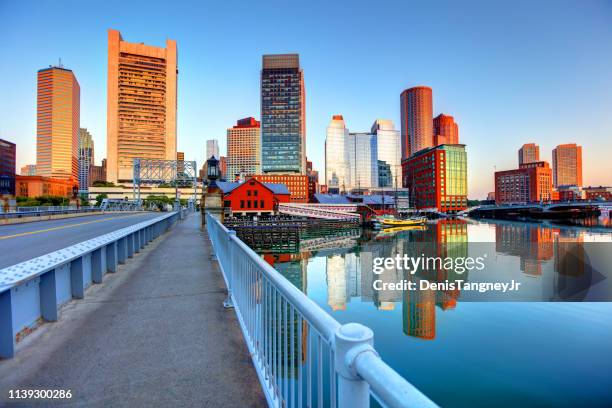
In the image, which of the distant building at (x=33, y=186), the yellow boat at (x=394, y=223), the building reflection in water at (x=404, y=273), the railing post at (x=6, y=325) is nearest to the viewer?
the railing post at (x=6, y=325)

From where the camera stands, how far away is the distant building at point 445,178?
135m

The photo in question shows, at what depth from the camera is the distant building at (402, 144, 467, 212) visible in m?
135

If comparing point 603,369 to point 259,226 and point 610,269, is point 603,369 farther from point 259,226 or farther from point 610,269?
point 259,226

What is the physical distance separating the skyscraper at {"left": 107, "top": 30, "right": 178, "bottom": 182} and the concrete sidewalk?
535 feet

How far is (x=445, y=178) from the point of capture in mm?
134625

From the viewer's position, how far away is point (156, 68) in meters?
166

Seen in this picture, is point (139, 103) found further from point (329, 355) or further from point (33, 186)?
point (329, 355)

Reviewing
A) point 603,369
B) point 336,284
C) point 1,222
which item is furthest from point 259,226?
point 603,369

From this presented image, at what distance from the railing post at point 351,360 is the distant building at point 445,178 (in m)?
144

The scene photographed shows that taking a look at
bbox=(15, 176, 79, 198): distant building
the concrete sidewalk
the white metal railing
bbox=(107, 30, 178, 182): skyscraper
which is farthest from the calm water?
bbox=(15, 176, 79, 198): distant building

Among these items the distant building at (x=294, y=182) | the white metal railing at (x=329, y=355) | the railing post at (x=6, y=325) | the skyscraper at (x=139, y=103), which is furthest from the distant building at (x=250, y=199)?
the skyscraper at (x=139, y=103)

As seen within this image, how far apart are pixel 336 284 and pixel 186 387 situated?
65.4 feet

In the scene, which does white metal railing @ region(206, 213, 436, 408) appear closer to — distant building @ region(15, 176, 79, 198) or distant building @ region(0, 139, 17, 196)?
distant building @ region(15, 176, 79, 198)

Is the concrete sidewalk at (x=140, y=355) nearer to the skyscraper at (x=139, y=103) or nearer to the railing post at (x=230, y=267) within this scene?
the railing post at (x=230, y=267)
